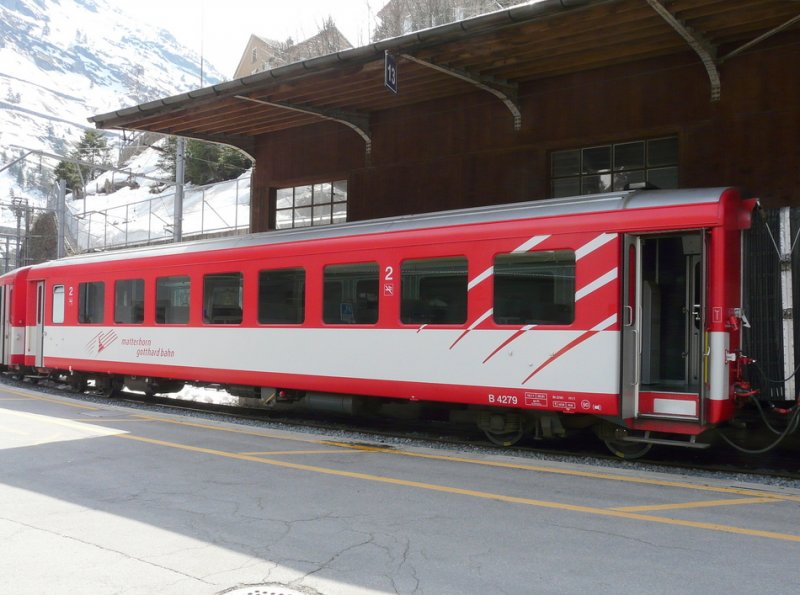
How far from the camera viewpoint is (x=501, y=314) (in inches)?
353

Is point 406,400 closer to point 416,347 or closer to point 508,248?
point 416,347

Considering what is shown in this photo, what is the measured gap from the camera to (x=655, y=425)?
8031mm

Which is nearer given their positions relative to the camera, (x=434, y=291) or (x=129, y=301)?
(x=434, y=291)

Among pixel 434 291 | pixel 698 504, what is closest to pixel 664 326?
pixel 434 291

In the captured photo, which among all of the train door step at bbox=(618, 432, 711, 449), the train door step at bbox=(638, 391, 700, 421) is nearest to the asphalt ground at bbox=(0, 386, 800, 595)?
the train door step at bbox=(618, 432, 711, 449)

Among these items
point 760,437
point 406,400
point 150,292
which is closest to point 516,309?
point 406,400

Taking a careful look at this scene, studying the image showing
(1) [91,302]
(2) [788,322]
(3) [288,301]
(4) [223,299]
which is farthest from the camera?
(1) [91,302]

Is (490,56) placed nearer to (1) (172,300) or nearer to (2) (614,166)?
(2) (614,166)

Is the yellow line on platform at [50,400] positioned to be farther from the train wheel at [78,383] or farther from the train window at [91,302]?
the train window at [91,302]

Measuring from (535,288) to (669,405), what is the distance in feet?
6.29

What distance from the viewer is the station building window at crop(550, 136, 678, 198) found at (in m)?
12.3

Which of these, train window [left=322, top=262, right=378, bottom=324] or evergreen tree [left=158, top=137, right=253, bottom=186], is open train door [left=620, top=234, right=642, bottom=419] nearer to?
train window [left=322, top=262, right=378, bottom=324]

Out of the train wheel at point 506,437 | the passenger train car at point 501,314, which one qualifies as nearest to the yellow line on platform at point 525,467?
the passenger train car at point 501,314

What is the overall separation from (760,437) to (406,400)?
4.50 metres
